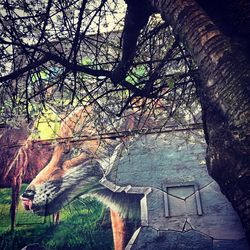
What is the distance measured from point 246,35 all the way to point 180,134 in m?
5.01

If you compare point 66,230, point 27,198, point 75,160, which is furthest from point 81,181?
point 27,198

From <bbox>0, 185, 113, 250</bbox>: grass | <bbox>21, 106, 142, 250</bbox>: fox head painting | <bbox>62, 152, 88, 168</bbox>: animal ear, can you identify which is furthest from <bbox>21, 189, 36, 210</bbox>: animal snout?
<bbox>62, 152, 88, 168</bbox>: animal ear

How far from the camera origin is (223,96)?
3.46ft

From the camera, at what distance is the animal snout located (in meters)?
5.84

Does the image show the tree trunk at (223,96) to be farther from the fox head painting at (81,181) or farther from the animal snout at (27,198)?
the animal snout at (27,198)

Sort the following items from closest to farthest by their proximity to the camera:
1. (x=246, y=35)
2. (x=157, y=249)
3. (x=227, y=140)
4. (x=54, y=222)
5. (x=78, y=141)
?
(x=227, y=140)
(x=246, y=35)
(x=157, y=249)
(x=54, y=222)
(x=78, y=141)

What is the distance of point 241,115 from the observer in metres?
0.96

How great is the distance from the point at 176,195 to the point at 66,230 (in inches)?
89.3

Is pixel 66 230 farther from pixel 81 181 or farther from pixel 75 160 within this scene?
pixel 75 160

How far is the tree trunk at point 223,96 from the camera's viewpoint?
0.96m

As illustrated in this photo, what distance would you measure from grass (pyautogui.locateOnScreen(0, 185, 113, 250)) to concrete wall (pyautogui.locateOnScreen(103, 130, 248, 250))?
580 mm

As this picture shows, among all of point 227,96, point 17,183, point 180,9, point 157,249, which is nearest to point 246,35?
point 180,9

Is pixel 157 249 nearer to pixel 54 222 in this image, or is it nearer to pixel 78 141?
pixel 54 222

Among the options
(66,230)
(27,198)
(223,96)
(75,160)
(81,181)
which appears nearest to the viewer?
(223,96)
